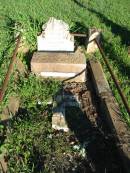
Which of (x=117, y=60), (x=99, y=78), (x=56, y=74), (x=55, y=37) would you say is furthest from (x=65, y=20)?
(x=99, y=78)

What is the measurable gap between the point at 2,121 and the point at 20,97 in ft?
3.66

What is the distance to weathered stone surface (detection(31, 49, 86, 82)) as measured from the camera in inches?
247

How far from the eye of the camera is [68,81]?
6.46 metres

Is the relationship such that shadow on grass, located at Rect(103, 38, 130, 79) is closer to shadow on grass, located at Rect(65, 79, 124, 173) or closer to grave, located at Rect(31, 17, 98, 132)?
grave, located at Rect(31, 17, 98, 132)

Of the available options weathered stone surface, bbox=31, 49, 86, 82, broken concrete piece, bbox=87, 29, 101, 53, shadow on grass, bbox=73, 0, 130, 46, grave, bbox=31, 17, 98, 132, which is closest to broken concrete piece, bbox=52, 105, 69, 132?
grave, bbox=31, 17, 98, 132

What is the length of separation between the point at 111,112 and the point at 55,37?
2072 mm

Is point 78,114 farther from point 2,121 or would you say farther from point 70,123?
point 2,121

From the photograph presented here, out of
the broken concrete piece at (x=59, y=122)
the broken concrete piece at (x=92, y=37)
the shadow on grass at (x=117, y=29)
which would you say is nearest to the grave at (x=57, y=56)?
the broken concrete piece at (x=92, y=37)

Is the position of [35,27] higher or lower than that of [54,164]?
higher

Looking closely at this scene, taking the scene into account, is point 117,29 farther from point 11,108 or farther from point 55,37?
point 11,108

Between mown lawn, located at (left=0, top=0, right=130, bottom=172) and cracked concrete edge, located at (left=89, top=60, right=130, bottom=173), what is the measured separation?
20 centimetres

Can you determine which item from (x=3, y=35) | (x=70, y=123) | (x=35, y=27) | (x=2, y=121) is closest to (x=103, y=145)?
(x=70, y=123)

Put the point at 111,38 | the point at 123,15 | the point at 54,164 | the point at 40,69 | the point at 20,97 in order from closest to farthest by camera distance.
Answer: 1. the point at 54,164
2. the point at 20,97
3. the point at 40,69
4. the point at 111,38
5. the point at 123,15

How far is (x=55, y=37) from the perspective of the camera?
6.60 metres
